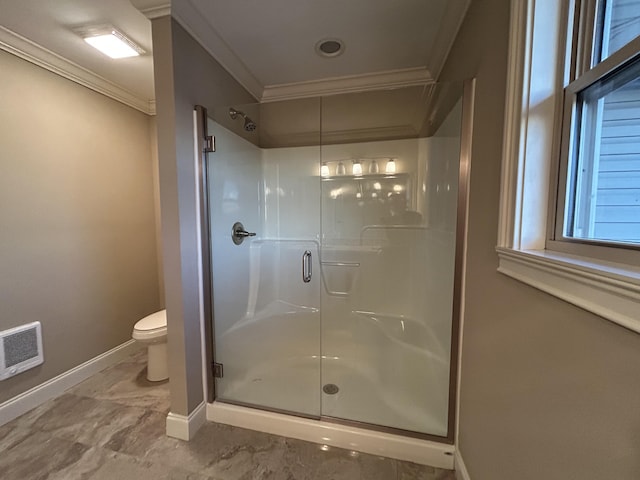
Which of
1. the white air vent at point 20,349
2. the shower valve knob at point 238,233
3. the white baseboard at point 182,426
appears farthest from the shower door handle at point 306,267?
the white air vent at point 20,349

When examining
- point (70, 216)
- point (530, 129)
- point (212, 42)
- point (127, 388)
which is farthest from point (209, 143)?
point (127, 388)

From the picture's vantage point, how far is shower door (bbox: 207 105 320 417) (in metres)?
1.72

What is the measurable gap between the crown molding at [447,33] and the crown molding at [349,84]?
11 cm

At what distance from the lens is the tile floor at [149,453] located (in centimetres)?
128

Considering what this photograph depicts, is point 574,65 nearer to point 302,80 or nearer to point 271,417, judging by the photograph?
point 302,80

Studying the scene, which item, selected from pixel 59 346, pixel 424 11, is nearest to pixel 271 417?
pixel 59 346

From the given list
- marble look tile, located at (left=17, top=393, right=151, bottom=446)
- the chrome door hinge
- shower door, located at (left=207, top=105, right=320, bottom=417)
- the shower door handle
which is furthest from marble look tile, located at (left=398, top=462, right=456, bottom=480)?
the chrome door hinge

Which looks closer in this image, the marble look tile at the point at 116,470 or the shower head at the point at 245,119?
the marble look tile at the point at 116,470

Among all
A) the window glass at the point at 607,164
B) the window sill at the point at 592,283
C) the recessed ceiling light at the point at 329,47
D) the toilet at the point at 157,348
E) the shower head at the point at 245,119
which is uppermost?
the recessed ceiling light at the point at 329,47

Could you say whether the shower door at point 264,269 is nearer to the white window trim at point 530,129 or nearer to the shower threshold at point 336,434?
the shower threshold at point 336,434

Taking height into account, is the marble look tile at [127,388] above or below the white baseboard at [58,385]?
below

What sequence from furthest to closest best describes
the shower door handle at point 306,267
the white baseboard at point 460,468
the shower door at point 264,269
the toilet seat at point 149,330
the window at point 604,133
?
the shower door handle at point 306,267
the toilet seat at point 149,330
the shower door at point 264,269
the white baseboard at point 460,468
the window at point 604,133

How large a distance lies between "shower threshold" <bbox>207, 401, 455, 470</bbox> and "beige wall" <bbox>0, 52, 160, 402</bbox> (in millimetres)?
1264

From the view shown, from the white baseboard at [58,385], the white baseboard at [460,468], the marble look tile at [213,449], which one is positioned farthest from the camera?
→ the white baseboard at [58,385]
